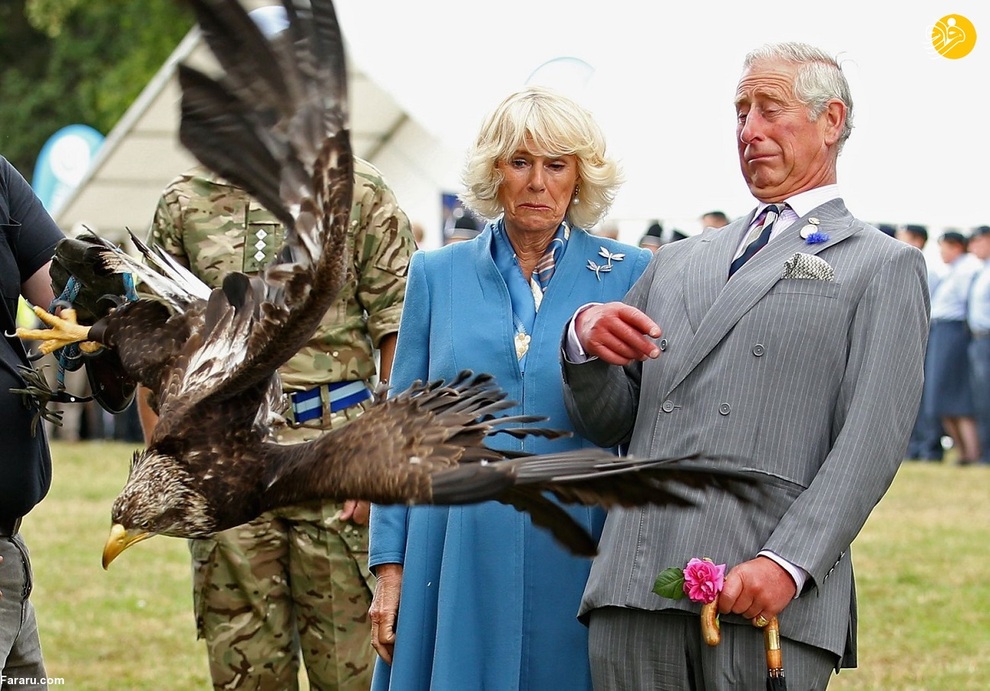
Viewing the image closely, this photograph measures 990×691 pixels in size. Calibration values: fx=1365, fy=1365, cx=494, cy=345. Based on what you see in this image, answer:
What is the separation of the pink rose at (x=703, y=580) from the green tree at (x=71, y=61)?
2928 centimetres

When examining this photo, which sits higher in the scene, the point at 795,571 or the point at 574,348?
the point at 574,348

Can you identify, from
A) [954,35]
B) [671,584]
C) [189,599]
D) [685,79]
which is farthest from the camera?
[685,79]

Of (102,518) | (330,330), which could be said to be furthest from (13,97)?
(330,330)

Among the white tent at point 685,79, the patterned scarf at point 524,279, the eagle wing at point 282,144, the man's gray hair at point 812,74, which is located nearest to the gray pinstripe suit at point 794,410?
the man's gray hair at point 812,74

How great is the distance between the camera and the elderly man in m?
2.99

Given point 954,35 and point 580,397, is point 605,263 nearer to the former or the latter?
point 580,397

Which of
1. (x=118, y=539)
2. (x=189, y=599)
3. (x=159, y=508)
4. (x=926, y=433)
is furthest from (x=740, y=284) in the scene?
(x=926, y=433)

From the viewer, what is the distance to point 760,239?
3.29 m

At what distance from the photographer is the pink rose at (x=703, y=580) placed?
2967 mm

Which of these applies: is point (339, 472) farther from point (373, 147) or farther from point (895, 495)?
point (373, 147)

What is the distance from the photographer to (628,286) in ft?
12.1

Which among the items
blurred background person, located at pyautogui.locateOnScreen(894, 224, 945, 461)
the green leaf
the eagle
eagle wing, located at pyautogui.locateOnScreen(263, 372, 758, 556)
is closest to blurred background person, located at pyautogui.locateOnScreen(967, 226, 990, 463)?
blurred background person, located at pyautogui.locateOnScreen(894, 224, 945, 461)

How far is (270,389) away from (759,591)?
4.93ft

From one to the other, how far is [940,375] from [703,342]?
41.7 feet
